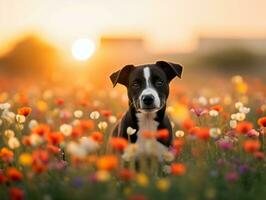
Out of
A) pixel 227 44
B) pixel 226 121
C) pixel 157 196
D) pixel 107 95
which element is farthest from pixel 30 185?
pixel 227 44

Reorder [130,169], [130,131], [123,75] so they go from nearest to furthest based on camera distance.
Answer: [130,169], [130,131], [123,75]

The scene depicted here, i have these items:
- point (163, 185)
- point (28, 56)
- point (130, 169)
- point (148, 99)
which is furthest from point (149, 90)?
point (28, 56)

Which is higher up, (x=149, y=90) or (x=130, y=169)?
(x=149, y=90)

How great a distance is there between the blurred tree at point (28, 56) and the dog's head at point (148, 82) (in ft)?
67.4

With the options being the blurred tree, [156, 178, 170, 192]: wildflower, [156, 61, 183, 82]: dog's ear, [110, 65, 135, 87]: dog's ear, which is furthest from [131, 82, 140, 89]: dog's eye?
the blurred tree

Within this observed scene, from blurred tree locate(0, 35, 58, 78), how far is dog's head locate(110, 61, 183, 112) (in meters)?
20.5

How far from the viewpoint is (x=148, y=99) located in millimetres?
7402

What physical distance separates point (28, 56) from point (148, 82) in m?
22.4

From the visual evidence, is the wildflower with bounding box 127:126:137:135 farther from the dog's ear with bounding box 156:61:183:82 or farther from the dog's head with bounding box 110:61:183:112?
the dog's ear with bounding box 156:61:183:82

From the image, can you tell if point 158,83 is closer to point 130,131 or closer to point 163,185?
point 130,131

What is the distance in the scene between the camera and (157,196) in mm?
5176

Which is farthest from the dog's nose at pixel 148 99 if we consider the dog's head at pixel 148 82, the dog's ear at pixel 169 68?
the dog's ear at pixel 169 68

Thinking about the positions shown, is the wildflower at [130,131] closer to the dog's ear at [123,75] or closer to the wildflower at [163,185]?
the dog's ear at [123,75]

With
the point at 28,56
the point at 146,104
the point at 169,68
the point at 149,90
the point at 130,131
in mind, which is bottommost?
the point at 28,56
